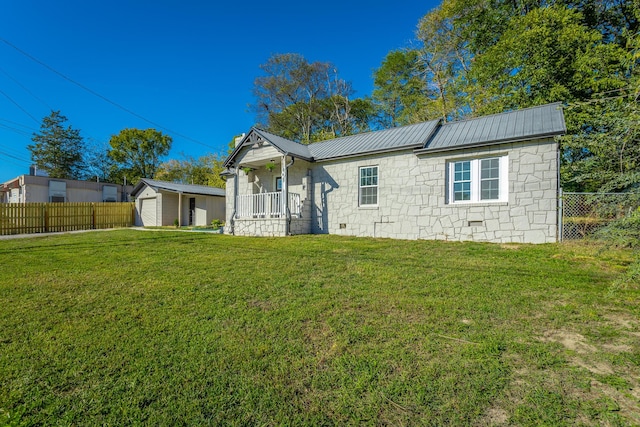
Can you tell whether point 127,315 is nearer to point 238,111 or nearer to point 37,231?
Result: point 37,231

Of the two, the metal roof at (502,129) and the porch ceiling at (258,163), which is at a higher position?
the metal roof at (502,129)

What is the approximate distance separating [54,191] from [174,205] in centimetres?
1287

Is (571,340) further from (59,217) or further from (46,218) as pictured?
(59,217)

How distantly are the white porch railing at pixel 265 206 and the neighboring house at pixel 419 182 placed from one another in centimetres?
4

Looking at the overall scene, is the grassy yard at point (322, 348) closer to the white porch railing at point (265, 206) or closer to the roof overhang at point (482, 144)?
the roof overhang at point (482, 144)

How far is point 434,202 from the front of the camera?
9.31 meters

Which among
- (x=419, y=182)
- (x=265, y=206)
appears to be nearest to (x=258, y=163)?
(x=265, y=206)

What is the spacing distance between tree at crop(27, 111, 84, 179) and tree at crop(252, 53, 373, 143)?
89.3ft

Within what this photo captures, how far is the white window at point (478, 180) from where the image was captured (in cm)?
845

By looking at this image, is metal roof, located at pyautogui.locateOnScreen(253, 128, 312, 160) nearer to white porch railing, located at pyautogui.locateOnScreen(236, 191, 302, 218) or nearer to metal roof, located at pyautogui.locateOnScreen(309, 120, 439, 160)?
metal roof, located at pyautogui.locateOnScreen(309, 120, 439, 160)

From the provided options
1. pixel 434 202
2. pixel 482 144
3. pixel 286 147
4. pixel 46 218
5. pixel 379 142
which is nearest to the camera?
pixel 482 144

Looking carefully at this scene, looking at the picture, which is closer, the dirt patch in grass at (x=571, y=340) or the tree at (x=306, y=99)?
the dirt patch in grass at (x=571, y=340)

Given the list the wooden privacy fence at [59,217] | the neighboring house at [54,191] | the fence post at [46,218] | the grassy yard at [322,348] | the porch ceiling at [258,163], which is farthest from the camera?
the neighboring house at [54,191]

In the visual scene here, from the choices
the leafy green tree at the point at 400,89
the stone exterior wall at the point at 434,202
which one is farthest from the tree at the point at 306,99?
the stone exterior wall at the point at 434,202
